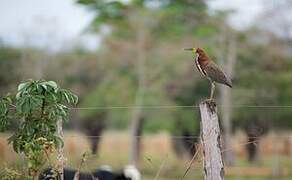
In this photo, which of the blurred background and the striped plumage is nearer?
the striped plumage

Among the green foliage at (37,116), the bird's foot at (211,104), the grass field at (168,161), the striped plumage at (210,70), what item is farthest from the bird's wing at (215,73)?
the grass field at (168,161)

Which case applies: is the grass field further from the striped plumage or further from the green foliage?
the green foliage

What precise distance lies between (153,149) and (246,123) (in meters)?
4.24

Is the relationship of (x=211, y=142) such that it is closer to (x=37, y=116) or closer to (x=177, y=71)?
(x=37, y=116)

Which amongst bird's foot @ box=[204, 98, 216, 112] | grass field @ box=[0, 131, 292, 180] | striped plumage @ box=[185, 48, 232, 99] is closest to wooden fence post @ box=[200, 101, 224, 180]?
bird's foot @ box=[204, 98, 216, 112]

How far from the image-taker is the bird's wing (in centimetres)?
527

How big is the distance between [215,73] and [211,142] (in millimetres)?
679

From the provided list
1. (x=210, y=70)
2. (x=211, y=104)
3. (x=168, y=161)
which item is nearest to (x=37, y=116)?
(x=211, y=104)

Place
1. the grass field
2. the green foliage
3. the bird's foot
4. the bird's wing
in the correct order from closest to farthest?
the green foliage → the bird's foot → the bird's wing → the grass field

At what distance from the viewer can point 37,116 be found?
4891 mm

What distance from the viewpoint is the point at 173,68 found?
86.3ft

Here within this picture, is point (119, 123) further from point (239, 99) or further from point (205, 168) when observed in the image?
point (205, 168)

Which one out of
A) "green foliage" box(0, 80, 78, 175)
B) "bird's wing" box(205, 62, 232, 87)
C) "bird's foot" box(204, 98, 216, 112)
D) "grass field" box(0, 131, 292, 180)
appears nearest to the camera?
"green foliage" box(0, 80, 78, 175)

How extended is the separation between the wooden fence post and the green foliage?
0.85 m
